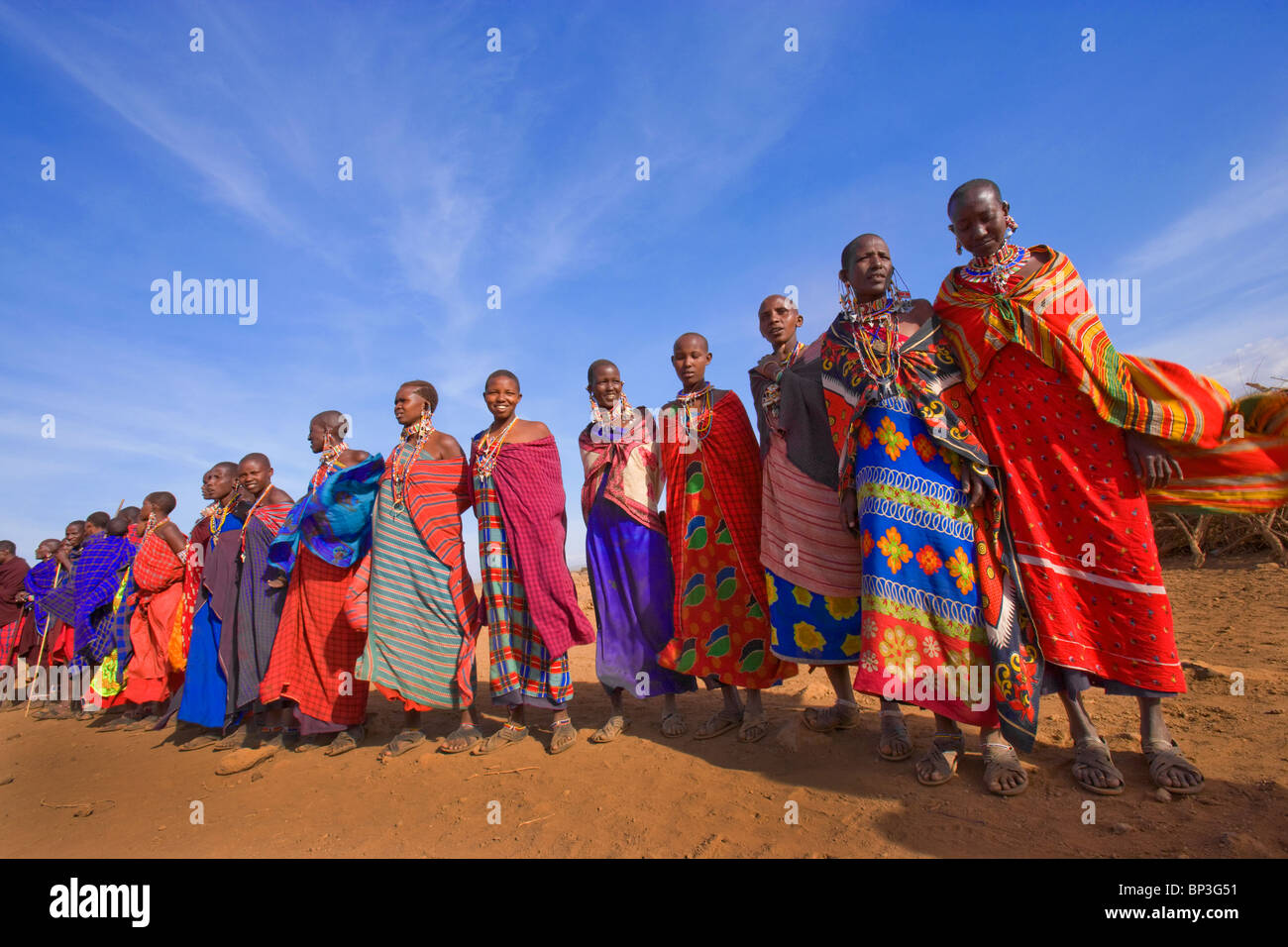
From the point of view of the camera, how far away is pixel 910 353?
3.66 metres

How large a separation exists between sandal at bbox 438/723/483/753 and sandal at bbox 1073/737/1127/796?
12.4 feet

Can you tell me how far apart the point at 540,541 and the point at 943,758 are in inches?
117

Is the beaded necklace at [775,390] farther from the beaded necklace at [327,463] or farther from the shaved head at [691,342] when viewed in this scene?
the beaded necklace at [327,463]

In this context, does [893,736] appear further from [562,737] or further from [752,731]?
[562,737]

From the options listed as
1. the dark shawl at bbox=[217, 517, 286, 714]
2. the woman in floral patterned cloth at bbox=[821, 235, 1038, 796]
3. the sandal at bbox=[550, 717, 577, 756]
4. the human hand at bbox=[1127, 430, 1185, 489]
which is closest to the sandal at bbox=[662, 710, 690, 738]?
the sandal at bbox=[550, 717, 577, 756]

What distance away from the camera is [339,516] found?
553 cm

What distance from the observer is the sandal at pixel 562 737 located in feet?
15.5

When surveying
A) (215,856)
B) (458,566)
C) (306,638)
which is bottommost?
(215,856)

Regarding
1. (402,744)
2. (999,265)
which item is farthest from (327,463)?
(999,265)
